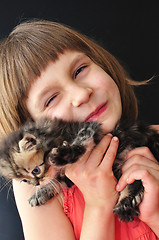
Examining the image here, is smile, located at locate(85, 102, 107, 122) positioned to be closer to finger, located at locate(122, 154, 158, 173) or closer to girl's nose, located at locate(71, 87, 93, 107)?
girl's nose, located at locate(71, 87, 93, 107)

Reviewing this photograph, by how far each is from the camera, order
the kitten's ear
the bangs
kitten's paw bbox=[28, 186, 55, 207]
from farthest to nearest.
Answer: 1. kitten's paw bbox=[28, 186, 55, 207]
2. the bangs
3. the kitten's ear

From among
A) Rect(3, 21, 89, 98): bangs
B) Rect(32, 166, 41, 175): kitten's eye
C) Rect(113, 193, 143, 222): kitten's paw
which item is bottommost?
Rect(113, 193, 143, 222): kitten's paw

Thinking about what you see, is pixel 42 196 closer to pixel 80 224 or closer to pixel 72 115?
pixel 80 224

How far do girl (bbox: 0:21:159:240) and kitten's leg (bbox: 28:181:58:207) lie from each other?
0.10 ft

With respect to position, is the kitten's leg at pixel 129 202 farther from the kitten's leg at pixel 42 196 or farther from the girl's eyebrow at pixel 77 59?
the girl's eyebrow at pixel 77 59

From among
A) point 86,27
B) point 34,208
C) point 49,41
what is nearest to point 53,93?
point 49,41

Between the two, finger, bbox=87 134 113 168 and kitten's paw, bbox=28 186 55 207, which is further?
kitten's paw, bbox=28 186 55 207

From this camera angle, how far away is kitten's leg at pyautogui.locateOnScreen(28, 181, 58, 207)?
133cm

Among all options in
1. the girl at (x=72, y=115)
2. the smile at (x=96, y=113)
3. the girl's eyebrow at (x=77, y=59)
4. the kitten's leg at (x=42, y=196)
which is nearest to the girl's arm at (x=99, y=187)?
the girl at (x=72, y=115)

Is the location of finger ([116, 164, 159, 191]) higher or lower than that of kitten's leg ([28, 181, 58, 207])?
higher

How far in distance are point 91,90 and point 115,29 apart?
1.22 metres

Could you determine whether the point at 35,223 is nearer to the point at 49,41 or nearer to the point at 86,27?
the point at 49,41

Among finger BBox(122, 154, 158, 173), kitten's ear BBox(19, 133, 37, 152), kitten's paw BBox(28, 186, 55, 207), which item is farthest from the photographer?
kitten's paw BBox(28, 186, 55, 207)

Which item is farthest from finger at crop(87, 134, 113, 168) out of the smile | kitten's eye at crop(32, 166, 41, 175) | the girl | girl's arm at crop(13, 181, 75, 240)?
girl's arm at crop(13, 181, 75, 240)
